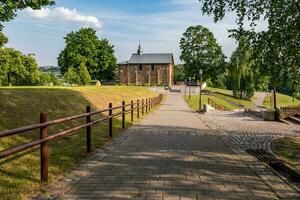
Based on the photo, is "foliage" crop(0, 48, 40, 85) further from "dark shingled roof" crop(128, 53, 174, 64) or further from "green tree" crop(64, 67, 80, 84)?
"dark shingled roof" crop(128, 53, 174, 64)

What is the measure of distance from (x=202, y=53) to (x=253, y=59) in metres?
88.6

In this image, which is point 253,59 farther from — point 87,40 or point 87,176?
point 87,40

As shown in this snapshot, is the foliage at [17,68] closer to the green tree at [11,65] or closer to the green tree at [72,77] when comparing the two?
the green tree at [11,65]

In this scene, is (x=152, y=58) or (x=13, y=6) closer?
(x=13, y=6)

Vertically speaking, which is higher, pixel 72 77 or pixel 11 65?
pixel 11 65

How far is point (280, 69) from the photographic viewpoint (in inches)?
457

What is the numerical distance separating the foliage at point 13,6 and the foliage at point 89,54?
61.3 meters

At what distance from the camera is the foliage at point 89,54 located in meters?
86.6

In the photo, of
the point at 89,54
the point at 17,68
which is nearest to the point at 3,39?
the point at 17,68

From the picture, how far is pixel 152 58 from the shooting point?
118062mm

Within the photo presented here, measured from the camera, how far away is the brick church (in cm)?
11269

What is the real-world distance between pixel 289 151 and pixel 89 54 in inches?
3219

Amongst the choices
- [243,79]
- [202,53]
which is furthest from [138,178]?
[202,53]

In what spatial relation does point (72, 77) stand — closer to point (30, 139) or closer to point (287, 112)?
point (287, 112)
